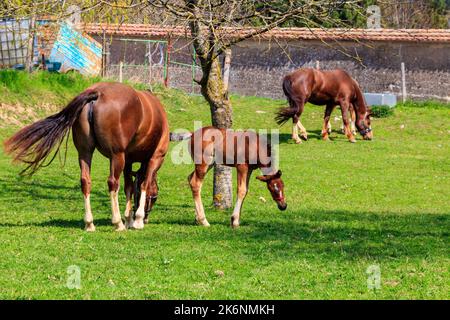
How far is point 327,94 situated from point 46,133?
15976 mm

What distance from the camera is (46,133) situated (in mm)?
11727

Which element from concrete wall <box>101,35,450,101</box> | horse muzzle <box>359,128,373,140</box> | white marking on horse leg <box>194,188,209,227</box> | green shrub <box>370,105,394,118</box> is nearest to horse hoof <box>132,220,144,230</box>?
white marking on horse leg <box>194,188,209,227</box>

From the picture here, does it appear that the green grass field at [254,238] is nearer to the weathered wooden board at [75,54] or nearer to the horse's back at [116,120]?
the horse's back at [116,120]

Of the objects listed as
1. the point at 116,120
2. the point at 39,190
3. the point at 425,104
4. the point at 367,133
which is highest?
the point at 116,120

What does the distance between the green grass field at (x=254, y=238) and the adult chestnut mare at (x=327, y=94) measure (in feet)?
10.9

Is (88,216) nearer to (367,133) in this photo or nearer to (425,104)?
(367,133)

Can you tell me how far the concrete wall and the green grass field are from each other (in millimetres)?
12991

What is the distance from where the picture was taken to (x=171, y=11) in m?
13.2

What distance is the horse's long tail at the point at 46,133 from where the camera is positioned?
38.0ft

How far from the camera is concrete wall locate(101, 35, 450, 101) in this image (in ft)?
115

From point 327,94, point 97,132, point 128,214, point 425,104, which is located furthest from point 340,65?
point 97,132

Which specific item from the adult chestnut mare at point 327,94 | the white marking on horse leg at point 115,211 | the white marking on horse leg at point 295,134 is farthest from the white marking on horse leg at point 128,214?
the adult chestnut mare at point 327,94

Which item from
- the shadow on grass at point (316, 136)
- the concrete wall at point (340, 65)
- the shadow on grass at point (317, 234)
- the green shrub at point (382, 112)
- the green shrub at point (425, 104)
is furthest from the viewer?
the concrete wall at point (340, 65)

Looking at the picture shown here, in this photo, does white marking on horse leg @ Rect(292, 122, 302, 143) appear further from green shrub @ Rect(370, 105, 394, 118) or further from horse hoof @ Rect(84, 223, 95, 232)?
horse hoof @ Rect(84, 223, 95, 232)
